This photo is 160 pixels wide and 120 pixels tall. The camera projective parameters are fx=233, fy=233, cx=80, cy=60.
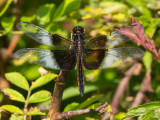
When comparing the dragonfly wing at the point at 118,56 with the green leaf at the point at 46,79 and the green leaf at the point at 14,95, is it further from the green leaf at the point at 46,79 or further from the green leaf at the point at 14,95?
the green leaf at the point at 14,95

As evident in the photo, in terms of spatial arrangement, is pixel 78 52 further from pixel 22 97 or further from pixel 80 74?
pixel 22 97

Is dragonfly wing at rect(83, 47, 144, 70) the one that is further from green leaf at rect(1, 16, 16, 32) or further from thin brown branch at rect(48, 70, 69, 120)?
green leaf at rect(1, 16, 16, 32)

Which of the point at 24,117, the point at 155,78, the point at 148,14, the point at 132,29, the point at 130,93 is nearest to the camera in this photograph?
the point at 24,117

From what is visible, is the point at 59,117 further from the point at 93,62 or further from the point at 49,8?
the point at 49,8

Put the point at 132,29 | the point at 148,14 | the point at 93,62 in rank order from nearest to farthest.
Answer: the point at 132,29 → the point at 93,62 → the point at 148,14

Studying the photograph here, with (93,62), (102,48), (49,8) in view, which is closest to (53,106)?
(93,62)

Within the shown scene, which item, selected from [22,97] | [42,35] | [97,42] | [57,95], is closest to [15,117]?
[22,97]
